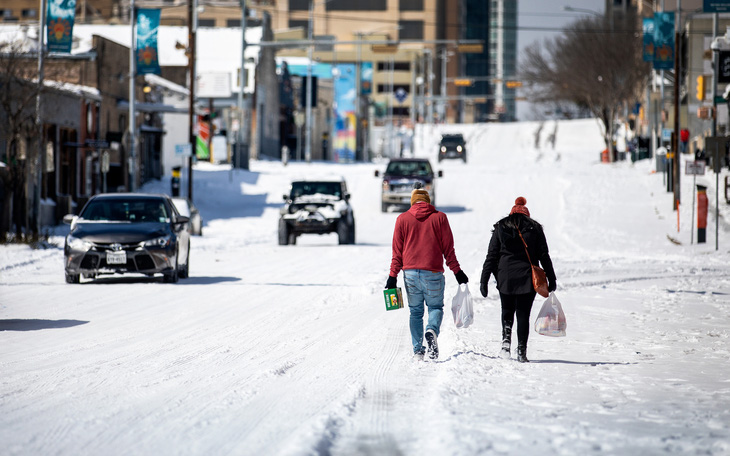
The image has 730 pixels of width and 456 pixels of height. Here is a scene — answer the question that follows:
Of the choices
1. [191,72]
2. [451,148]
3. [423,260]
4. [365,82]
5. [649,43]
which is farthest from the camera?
[365,82]

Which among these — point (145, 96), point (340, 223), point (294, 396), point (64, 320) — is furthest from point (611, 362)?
point (145, 96)

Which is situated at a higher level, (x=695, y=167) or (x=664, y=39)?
(x=664, y=39)

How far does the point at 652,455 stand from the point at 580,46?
7809 cm

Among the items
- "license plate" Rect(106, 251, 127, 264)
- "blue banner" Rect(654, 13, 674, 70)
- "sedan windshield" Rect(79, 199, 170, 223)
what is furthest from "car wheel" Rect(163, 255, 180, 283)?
"blue banner" Rect(654, 13, 674, 70)

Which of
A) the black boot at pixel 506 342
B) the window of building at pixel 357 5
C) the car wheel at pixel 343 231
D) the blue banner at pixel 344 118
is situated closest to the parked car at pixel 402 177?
the car wheel at pixel 343 231

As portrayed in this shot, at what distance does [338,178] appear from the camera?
3222cm

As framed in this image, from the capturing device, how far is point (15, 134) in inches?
1226

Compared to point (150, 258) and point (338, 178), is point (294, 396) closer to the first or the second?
point (150, 258)

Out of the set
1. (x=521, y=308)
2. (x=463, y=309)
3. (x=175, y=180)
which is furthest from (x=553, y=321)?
(x=175, y=180)

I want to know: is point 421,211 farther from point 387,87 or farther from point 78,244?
point 387,87

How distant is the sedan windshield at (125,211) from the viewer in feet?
66.6

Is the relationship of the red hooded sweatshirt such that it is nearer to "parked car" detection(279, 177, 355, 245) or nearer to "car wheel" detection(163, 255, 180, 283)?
"car wheel" detection(163, 255, 180, 283)

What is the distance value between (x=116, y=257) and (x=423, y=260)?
9.85 meters

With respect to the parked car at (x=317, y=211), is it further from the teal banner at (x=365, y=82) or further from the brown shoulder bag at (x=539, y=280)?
the teal banner at (x=365, y=82)
